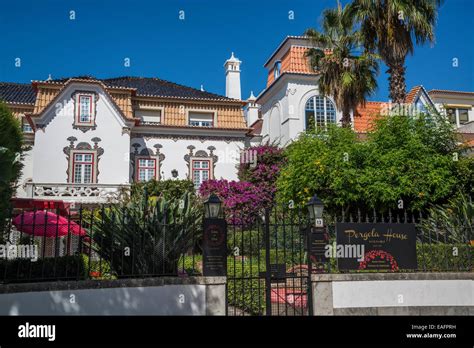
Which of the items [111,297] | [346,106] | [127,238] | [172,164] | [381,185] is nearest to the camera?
[111,297]

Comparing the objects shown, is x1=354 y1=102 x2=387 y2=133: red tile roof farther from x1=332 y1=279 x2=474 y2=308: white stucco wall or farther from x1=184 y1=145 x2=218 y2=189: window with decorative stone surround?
x1=332 y1=279 x2=474 y2=308: white stucco wall

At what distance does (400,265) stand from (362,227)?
1.29 m

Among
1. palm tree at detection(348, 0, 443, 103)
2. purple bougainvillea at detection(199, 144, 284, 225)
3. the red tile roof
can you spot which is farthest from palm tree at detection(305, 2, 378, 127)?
the red tile roof

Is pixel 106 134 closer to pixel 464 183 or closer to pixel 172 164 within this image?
pixel 172 164

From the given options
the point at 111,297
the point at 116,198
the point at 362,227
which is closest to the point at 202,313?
the point at 111,297

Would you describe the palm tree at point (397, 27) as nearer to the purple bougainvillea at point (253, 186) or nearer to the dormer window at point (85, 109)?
the purple bougainvillea at point (253, 186)

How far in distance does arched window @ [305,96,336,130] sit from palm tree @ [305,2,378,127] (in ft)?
17.7

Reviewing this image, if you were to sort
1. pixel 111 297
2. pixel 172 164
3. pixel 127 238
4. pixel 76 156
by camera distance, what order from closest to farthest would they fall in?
pixel 111 297, pixel 127 238, pixel 76 156, pixel 172 164

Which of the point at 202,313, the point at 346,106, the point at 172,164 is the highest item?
the point at 346,106

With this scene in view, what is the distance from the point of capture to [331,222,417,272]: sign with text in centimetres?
1027

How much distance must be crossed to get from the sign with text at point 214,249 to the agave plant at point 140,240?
726 mm

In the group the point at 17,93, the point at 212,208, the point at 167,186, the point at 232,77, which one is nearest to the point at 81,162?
the point at 167,186

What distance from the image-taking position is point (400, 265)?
1058 centimetres

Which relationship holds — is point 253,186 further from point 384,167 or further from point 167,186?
point 384,167
